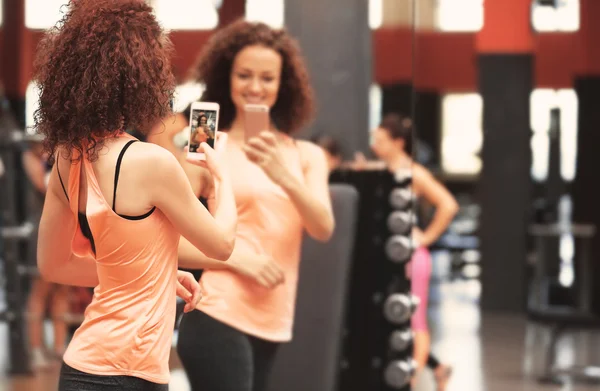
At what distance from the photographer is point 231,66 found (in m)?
2.60

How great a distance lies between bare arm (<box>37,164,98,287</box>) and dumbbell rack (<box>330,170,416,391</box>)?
134 cm

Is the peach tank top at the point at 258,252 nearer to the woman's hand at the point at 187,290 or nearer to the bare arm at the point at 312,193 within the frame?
the bare arm at the point at 312,193

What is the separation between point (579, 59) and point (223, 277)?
484 centimetres

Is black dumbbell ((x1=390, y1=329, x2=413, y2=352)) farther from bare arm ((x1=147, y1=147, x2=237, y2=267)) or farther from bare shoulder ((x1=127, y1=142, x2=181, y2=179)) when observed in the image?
bare shoulder ((x1=127, y1=142, x2=181, y2=179))

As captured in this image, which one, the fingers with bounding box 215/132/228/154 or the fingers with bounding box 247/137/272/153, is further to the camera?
the fingers with bounding box 247/137/272/153

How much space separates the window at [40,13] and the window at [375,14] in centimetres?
114

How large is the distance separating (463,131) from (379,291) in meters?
2.32

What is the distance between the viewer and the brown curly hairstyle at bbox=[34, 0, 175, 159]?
1698 mm

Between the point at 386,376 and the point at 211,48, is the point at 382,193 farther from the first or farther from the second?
the point at 211,48

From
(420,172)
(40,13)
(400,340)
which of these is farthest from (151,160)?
(420,172)

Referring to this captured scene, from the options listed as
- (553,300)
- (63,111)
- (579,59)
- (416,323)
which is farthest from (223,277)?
(579,59)

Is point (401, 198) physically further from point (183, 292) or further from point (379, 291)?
point (183, 292)

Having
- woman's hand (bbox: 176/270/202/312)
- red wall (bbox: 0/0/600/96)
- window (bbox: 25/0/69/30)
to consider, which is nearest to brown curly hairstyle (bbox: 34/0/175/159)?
woman's hand (bbox: 176/270/202/312)

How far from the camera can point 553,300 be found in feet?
21.1
